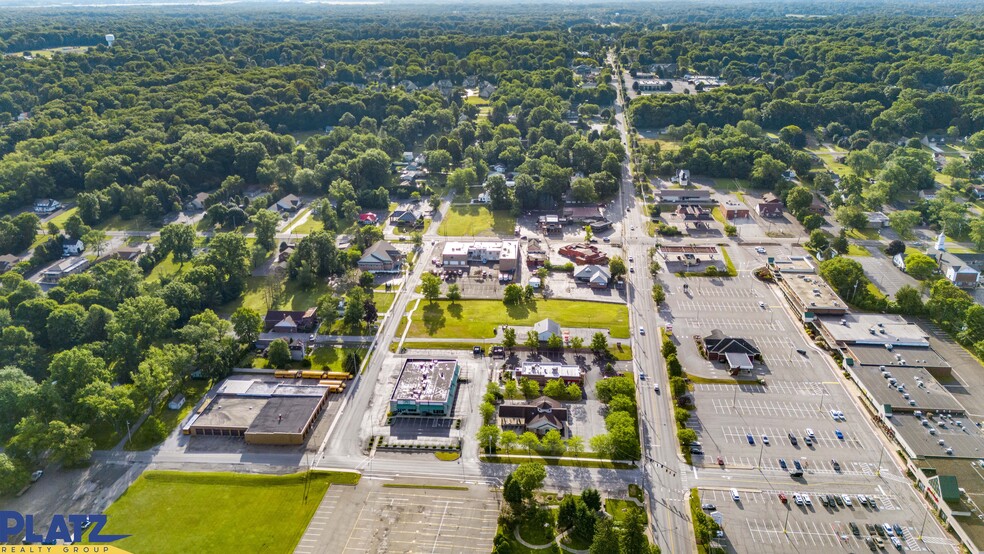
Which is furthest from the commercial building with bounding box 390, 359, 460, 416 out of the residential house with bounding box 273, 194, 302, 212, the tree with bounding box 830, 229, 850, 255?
the tree with bounding box 830, 229, 850, 255

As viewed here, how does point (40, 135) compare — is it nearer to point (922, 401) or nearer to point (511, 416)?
point (511, 416)

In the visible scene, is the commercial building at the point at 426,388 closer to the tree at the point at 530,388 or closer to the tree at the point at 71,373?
the tree at the point at 530,388

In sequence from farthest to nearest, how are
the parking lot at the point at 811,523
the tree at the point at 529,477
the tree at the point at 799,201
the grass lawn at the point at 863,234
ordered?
the tree at the point at 799,201 < the grass lawn at the point at 863,234 < the tree at the point at 529,477 < the parking lot at the point at 811,523

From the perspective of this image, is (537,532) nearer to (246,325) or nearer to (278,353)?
(278,353)

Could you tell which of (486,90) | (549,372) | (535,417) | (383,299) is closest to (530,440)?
(535,417)

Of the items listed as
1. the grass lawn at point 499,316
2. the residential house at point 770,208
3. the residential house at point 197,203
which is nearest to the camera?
→ the grass lawn at point 499,316

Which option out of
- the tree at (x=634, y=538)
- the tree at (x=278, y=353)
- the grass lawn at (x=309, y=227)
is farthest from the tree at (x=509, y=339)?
the grass lawn at (x=309, y=227)

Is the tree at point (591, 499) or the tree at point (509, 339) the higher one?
the tree at point (509, 339)

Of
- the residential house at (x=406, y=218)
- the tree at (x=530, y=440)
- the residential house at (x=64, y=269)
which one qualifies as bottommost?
the tree at (x=530, y=440)

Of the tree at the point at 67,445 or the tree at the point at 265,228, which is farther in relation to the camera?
the tree at the point at 265,228
